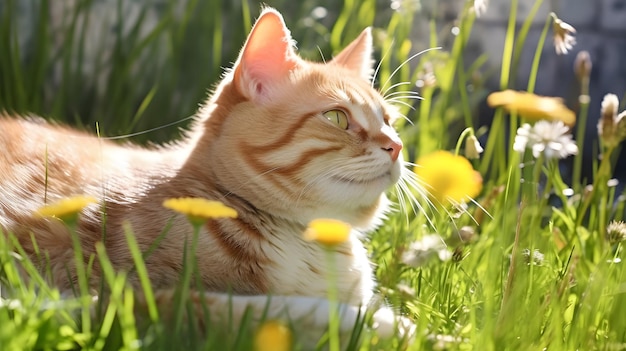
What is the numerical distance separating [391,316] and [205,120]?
577mm

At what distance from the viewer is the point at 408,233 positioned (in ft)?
6.63

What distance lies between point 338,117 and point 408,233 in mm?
499

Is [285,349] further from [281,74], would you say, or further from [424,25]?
[424,25]

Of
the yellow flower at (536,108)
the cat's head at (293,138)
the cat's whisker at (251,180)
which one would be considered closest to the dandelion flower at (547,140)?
the yellow flower at (536,108)

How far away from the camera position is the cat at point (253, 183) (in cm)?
150

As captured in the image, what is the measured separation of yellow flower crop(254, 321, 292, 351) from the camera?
42.7 inches

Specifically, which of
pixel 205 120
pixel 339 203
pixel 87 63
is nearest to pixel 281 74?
pixel 205 120

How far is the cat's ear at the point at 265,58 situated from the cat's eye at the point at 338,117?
140 millimetres

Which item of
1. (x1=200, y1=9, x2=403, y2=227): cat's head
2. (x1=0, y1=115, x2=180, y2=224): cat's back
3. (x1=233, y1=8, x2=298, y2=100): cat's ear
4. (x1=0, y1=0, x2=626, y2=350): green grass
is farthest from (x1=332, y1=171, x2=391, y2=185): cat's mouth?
(x1=0, y1=115, x2=180, y2=224): cat's back

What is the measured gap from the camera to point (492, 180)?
2422mm

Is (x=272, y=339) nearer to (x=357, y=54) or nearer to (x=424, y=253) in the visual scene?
(x=424, y=253)

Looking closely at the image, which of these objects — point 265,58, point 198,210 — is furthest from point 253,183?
point 198,210

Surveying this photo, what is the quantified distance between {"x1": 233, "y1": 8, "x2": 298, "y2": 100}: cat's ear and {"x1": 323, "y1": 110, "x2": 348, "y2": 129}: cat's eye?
140 mm

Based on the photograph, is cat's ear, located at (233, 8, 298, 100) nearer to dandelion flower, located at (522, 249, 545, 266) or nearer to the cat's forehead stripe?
the cat's forehead stripe
